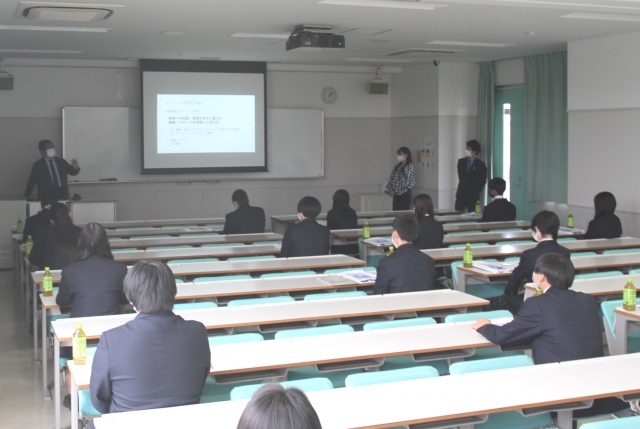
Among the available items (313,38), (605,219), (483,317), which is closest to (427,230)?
(605,219)

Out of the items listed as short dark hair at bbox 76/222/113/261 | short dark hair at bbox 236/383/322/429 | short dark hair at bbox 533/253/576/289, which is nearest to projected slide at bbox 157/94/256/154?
short dark hair at bbox 76/222/113/261

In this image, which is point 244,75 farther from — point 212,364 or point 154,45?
point 212,364

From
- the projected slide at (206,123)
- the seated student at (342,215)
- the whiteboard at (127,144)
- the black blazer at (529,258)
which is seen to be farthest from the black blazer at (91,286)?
the projected slide at (206,123)

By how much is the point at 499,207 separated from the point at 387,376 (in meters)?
6.48

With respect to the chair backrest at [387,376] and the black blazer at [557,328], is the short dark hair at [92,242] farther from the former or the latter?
the black blazer at [557,328]

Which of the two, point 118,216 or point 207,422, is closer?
point 207,422

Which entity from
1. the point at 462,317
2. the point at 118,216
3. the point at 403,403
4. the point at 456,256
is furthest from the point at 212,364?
the point at 118,216

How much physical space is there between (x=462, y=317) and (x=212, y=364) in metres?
1.49

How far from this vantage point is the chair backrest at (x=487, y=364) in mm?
3053

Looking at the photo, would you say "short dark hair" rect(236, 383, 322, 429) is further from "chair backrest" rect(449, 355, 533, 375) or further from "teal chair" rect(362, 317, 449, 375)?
"teal chair" rect(362, 317, 449, 375)

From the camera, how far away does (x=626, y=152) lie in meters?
9.05

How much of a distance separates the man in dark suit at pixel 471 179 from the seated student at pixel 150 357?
29.8ft

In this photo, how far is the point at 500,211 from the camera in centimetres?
911

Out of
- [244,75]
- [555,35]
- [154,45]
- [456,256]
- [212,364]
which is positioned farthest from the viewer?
[244,75]
